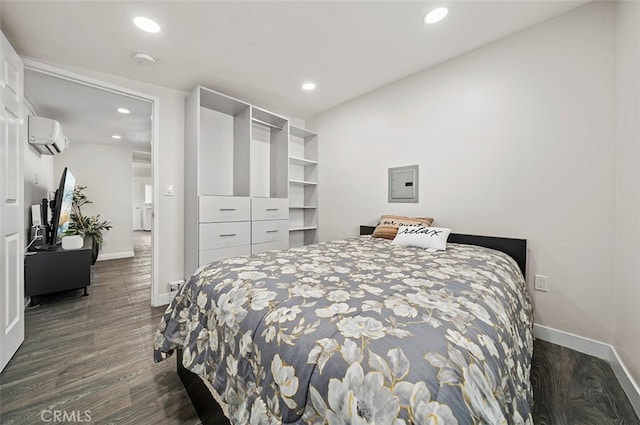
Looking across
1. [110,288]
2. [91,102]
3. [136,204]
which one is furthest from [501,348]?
[136,204]

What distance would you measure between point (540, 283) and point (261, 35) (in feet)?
9.48

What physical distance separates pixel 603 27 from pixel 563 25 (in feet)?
0.75

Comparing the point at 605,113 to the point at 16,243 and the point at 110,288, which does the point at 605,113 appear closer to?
the point at 16,243

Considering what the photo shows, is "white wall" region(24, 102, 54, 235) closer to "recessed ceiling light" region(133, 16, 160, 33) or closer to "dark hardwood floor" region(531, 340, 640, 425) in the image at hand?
"recessed ceiling light" region(133, 16, 160, 33)

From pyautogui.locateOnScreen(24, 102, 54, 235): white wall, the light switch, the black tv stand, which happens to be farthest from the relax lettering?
pyautogui.locateOnScreen(24, 102, 54, 235): white wall

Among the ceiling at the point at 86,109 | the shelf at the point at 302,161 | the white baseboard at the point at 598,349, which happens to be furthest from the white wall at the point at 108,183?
the white baseboard at the point at 598,349

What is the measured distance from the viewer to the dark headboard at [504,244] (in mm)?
1998

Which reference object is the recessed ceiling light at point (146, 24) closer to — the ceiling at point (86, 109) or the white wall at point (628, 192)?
the ceiling at point (86, 109)

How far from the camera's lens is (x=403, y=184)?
276cm

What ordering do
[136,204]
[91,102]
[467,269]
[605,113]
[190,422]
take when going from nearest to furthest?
1. [190,422]
2. [467,269]
3. [605,113]
4. [91,102]
5. [136,204]

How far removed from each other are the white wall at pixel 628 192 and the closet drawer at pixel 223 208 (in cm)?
296

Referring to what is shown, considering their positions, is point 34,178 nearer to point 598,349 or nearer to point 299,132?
point 299,132

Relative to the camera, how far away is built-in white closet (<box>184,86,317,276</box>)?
2.65 m

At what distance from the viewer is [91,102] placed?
318 cm
